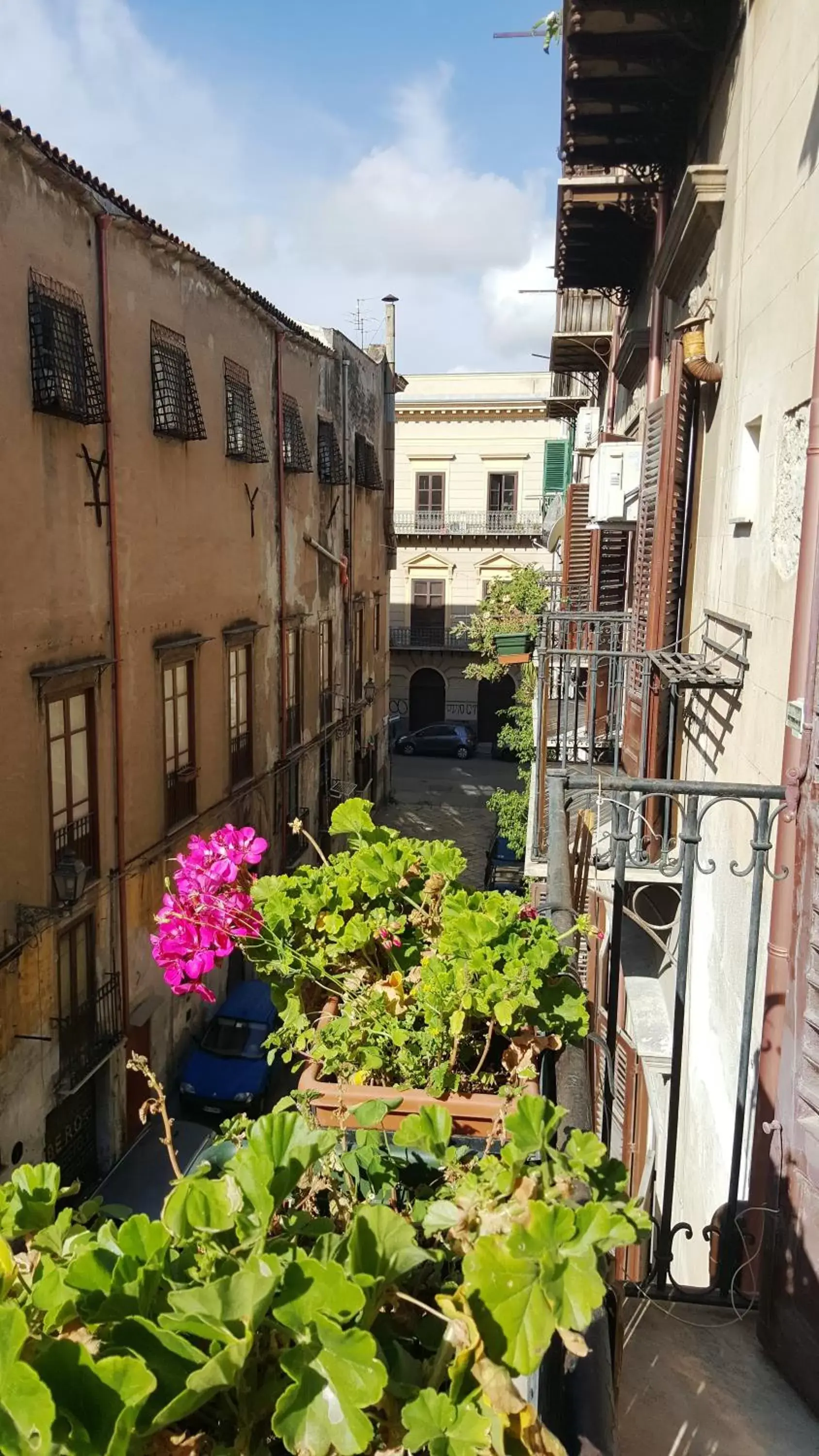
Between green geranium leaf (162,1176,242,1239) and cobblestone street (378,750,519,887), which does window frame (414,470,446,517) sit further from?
green geranium leaf (162,1176,242,1239)

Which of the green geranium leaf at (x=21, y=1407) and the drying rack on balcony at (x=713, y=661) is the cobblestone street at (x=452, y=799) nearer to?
the drying rack on balcony at (x=713, y=661)

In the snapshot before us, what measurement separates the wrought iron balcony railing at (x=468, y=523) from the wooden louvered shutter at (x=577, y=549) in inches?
772

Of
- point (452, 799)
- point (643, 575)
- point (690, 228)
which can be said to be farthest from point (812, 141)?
point (452, 799)

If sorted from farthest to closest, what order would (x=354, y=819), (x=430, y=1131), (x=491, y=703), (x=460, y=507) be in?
(x=491, y=703)
(x=460, y=507)
(x=354, y=819)
(x=430, y=1131)

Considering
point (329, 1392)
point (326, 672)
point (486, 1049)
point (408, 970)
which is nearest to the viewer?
point (329, 1392)

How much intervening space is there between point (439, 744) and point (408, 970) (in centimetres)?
3133

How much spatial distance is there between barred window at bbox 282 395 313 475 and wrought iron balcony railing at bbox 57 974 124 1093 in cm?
958

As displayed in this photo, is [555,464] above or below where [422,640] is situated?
above

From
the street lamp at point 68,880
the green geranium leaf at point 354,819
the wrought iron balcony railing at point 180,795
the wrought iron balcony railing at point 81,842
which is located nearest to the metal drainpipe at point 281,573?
the wrought iron balcony railing at point 180,795

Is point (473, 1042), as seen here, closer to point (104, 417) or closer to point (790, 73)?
point (790, 73)

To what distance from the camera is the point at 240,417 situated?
14.8 m

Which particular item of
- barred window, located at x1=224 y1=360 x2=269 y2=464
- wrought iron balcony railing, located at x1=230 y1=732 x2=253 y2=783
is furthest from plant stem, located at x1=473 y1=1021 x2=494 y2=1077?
barred window, located at x1=224 y1=360 x2=269 y2=464

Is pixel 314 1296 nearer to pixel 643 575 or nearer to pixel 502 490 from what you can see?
pixel 643 575

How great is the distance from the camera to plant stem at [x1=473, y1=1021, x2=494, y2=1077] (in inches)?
93.0
